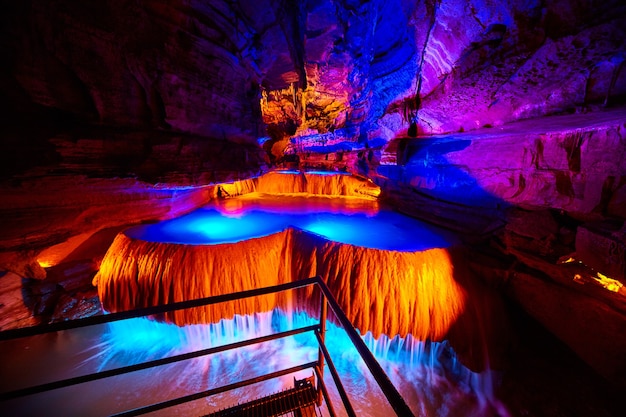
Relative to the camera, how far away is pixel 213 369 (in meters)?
4.78

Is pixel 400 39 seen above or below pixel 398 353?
above

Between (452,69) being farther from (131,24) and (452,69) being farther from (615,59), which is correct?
(131,24)

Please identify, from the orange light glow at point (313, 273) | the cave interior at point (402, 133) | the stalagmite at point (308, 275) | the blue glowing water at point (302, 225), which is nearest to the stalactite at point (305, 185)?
the blue glowing water at point (302, 225)

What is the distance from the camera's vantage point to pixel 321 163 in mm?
11156

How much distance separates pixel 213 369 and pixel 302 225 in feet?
12.6

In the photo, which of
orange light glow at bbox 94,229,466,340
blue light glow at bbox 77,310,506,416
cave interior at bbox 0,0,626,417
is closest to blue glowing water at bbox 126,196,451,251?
orange light glow at bbox 94,229,466,340

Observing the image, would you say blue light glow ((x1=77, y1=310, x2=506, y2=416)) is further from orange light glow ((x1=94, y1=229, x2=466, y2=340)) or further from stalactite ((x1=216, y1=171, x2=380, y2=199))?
stalactite ((x1=216, y1=171, x2=380, y2=199))

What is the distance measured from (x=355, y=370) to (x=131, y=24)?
7.88 m

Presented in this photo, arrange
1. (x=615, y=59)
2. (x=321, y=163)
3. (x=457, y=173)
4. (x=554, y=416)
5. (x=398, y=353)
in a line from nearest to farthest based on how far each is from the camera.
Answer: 1. (x=615, y=59)
2. (x=554, y=416)
3. (x=398, y=353)
4. (x=457, y=173)
5. (x=321, y=163)

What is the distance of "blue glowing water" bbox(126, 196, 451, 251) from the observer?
5250 mm

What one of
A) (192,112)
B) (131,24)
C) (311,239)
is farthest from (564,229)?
(131,24)

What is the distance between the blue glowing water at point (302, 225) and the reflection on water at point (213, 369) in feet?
6.28

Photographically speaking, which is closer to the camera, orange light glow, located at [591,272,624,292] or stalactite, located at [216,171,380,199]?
orange light glow, located at [591,272,624,292]

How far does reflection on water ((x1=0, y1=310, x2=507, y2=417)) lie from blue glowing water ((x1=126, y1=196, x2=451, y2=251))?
1914 mm
